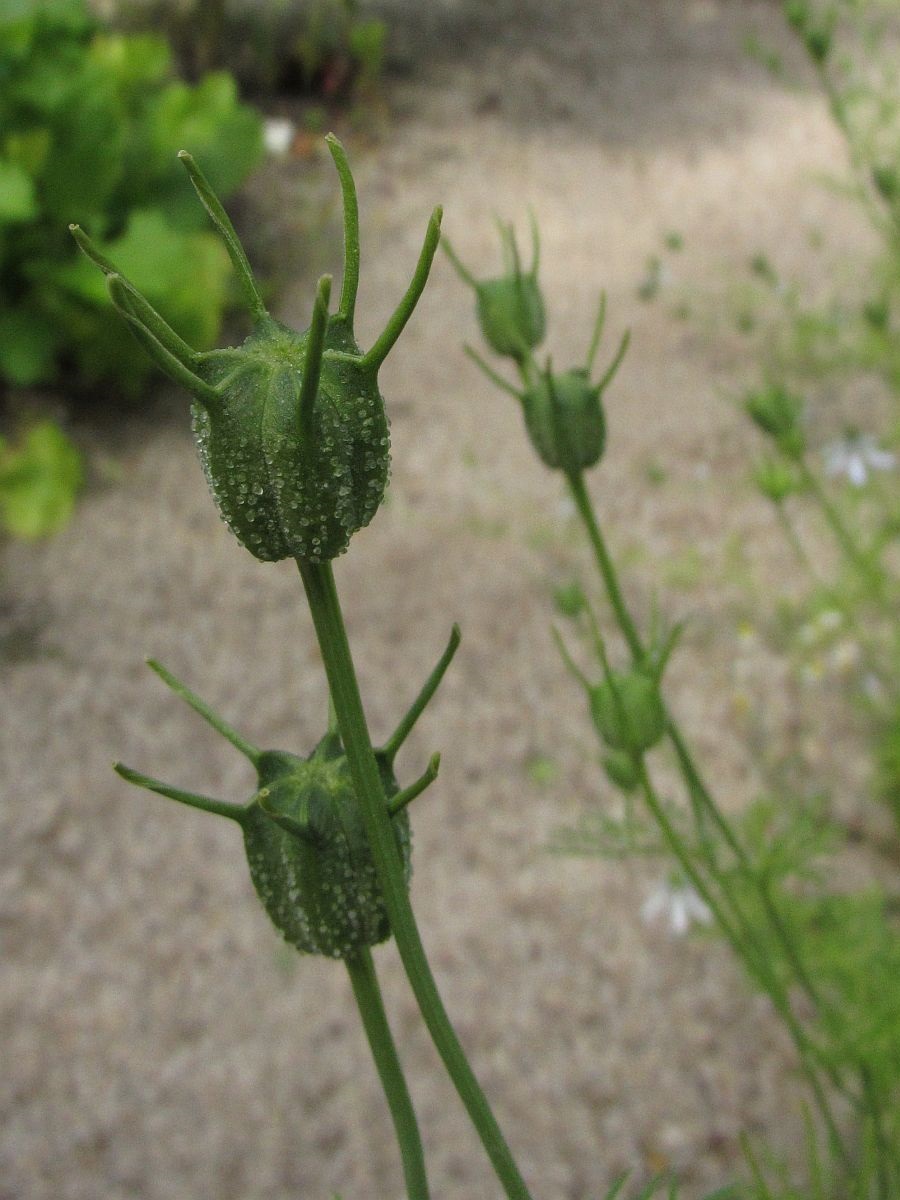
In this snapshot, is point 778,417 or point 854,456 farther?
point 854,456

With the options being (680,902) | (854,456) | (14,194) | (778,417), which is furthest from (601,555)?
(14,194)

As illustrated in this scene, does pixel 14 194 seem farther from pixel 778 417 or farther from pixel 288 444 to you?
pixel 288 444

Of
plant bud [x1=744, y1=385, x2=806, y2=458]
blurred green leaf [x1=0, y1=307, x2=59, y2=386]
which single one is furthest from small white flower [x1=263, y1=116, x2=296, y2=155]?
plant bud [x1=744, y1=385, x2=806, y2=458]

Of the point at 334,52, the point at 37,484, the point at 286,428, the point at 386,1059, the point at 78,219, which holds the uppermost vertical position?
the point at 334,52

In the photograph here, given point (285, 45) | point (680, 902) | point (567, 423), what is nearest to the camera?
point (567, 423)

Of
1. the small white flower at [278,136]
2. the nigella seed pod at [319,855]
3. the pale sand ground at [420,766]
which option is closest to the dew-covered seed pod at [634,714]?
the nigella seed pod at [319,855]

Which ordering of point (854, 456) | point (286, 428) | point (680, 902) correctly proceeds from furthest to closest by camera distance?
point (854, 456)
point (680, 902)
point (286, 428)

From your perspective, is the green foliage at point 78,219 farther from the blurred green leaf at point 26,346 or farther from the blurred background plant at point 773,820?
the blurred background plant at point 773,820

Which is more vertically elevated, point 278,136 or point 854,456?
point 278,136
